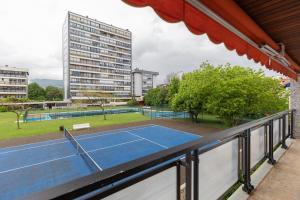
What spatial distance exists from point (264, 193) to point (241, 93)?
589 inches

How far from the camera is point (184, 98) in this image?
2328cm

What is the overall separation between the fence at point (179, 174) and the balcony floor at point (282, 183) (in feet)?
0.73

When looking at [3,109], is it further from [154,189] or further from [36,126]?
[154,189]

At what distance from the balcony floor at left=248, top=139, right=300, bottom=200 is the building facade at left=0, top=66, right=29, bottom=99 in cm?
6612

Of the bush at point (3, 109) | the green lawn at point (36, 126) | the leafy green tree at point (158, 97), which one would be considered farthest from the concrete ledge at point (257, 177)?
the bush at point (3, 109)

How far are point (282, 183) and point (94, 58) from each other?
213ft

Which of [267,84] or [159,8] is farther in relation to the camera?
→ [267,84]

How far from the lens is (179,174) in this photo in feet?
4.64

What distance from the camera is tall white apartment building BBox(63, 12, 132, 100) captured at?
183 feet

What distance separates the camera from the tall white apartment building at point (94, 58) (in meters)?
55.7

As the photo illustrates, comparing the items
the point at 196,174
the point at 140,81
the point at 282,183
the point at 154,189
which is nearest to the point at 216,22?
the point at 196,174

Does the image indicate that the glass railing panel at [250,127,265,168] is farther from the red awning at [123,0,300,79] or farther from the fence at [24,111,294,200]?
the red awning at [123,0,300,79]

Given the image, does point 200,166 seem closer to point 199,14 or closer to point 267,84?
point 199,14

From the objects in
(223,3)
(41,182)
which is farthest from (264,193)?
(41,182)
